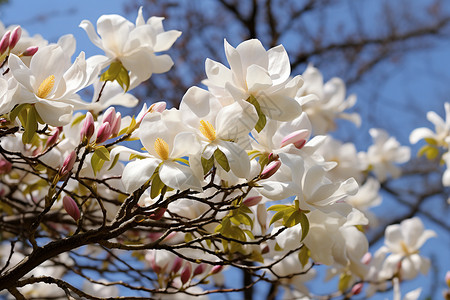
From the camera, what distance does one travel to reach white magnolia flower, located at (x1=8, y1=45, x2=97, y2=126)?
0.71 metres

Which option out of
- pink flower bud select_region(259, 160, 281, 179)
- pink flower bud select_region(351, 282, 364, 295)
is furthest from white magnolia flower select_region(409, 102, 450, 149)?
pink flower bud select_region(259, 160, 281, 179)

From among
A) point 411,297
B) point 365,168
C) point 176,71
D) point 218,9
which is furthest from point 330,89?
point 218,9

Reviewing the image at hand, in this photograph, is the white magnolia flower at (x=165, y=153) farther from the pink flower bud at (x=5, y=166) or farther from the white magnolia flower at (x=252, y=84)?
the pink flower bud at (x=5, y=166)

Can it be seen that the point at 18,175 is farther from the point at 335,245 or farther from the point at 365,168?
the point at 365,168

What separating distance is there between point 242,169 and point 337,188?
0.16 metres

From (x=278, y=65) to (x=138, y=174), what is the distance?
0.26 meters

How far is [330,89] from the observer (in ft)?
6.28

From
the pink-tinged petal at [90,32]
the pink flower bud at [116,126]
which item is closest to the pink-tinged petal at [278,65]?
the pink flower bud at [116,126]

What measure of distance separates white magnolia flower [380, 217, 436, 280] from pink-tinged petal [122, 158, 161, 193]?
3.73ft

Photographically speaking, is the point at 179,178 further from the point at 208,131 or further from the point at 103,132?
the point at 103,132

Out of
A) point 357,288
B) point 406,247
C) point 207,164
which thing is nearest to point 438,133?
point 406,247

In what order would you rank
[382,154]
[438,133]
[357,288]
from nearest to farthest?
[357,288] → [438,133] → [382,154]

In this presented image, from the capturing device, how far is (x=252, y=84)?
700 millimetres

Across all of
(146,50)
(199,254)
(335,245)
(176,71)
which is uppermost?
(176,71)
